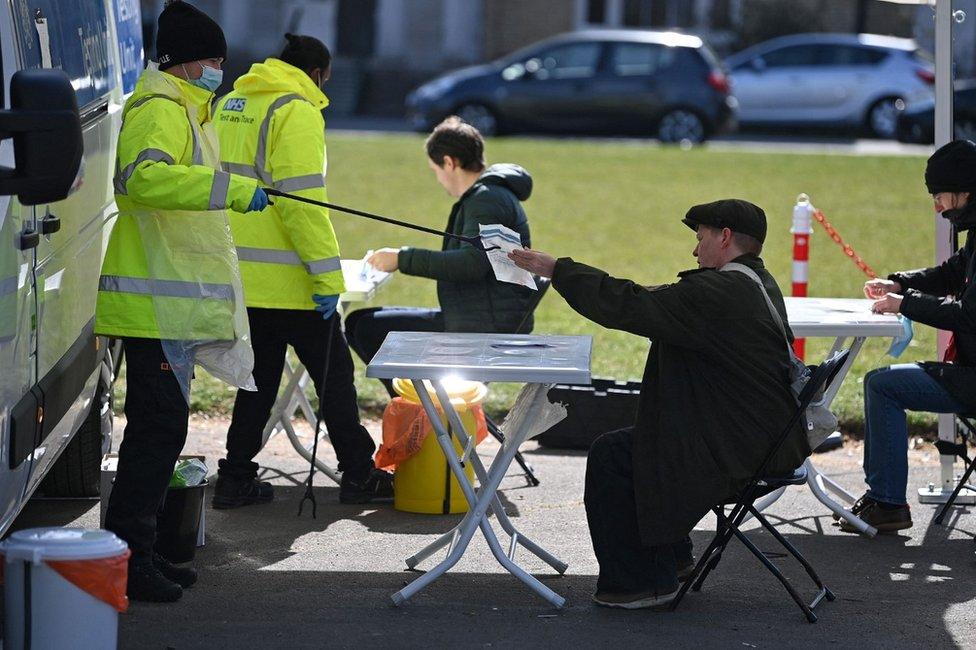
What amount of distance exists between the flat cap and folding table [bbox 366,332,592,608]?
61cm

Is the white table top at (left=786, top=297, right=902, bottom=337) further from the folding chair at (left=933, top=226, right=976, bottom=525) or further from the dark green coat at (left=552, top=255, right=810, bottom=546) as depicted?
the dark green coat at (left=552, top=255, right=810, bottom=546)

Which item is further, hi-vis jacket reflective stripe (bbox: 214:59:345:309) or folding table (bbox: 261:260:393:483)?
folding table (bbox: 261:260:393:483)

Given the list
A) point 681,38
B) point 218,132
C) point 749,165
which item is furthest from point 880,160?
point 218,132

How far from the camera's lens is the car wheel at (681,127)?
21.7m

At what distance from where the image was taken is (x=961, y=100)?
652cm

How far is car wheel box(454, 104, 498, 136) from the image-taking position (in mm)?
21859

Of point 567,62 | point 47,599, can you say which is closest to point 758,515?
point 47,599

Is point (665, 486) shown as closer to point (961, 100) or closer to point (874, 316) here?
point (874, 316)

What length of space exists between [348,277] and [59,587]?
284 centimetres

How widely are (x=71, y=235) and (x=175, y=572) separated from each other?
1183 millimetres

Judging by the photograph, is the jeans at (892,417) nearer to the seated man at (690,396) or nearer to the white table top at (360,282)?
the seated man at (690,396)

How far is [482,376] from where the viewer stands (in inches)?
188

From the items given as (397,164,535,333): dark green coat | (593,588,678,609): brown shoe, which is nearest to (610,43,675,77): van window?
(397,164,535,333): dark green coat

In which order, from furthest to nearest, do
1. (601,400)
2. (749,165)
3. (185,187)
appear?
(749,165), (601,400), (185,187)
